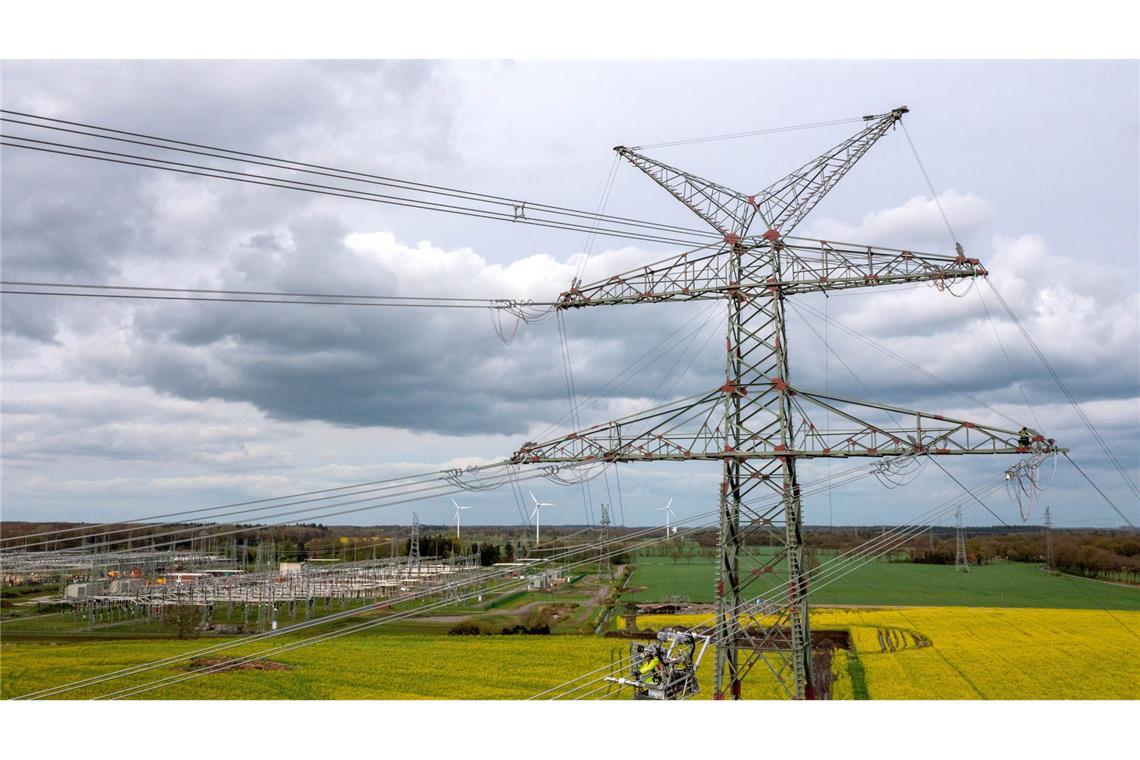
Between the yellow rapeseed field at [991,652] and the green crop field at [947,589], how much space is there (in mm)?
4340

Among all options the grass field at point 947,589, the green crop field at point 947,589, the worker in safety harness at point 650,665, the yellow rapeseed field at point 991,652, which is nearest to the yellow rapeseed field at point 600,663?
the yellow rapeseed field at point 991,652

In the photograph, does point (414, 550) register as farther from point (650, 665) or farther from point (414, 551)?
point (650, 665)

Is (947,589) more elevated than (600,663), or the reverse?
(600,663)

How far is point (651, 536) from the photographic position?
18078 millimetres

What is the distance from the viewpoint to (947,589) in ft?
188

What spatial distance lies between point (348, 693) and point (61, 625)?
97.3 feet

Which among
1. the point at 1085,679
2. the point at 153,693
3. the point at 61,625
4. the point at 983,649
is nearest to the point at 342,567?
the point at 61,625

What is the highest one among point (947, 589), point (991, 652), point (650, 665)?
point (650, 665)

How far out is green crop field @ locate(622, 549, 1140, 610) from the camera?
52.7m

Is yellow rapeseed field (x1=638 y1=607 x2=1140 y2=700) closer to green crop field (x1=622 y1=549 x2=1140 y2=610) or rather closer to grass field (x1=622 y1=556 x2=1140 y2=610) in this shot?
green crop field (x1=622 y1=549 x2=1140 y2=610)

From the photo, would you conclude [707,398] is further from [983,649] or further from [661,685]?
[983,649]

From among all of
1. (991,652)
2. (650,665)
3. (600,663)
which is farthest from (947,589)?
(650,665)

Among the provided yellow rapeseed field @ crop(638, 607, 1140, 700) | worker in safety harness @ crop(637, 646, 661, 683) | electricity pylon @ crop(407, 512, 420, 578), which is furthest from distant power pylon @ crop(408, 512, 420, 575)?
worker in safety harness @ crop(637, 646, 661, 683)

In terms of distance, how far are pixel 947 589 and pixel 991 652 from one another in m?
21.9
